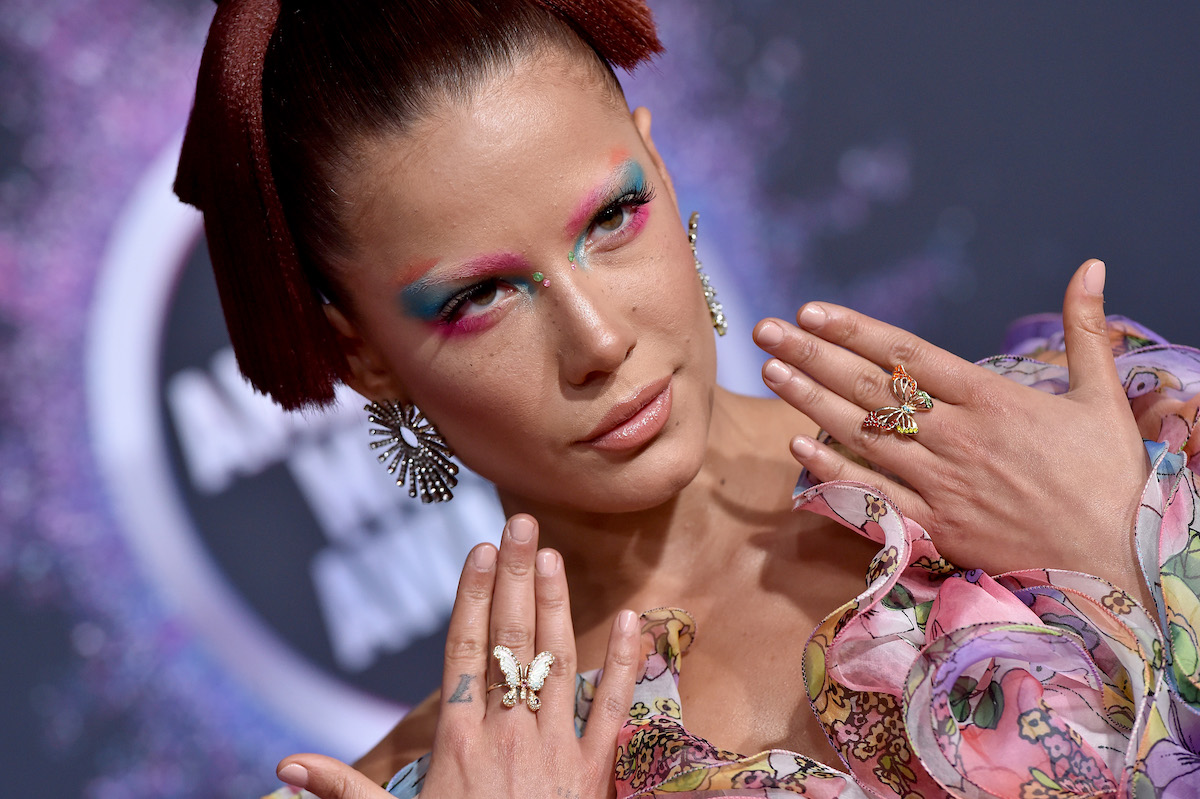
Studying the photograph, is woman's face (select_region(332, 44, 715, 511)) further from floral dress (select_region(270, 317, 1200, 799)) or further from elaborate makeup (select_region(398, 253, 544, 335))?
floral dress (select_region(270, 317, 1200, 799))

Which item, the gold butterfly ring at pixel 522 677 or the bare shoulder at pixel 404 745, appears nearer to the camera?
the gold butterfly ring at pixel 522 677

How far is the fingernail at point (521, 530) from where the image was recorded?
3.66 ft

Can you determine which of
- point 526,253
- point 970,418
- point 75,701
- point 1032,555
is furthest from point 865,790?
point 75,701

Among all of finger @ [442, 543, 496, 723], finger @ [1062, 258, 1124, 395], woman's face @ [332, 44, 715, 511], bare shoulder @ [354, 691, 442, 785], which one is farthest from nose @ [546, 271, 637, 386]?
bare shoulder @ [354, 691, 442, 785]

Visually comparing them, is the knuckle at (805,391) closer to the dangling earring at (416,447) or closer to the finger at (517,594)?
the finger at (517,594)

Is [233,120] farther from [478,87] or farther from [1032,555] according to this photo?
[1032,555]

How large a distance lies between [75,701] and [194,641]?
0.25m

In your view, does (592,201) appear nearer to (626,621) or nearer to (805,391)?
(805,391)

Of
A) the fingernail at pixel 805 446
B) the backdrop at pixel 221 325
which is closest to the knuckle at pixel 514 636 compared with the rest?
the fingernail at pixel 805 446

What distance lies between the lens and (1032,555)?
1067 millimetres

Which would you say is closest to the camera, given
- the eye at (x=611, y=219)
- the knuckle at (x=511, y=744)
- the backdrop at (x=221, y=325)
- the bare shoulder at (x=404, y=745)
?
the knuckle at (x=511, y=744)

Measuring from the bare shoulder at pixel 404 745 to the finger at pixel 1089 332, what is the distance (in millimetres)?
913

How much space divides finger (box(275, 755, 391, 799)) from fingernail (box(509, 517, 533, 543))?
290mm

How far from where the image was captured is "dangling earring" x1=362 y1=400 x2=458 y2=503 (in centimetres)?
138
